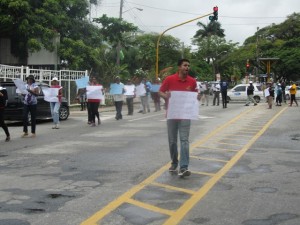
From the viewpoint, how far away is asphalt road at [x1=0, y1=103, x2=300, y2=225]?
17.1 feet

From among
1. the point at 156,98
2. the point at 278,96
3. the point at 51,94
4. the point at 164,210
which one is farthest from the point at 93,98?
the point at 278,96

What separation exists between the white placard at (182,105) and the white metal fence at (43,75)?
15.5 metres

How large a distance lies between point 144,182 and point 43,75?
18.7 metres

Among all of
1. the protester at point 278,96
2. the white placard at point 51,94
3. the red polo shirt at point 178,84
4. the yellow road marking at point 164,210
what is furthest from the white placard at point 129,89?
the red polo shirt at point 178,84

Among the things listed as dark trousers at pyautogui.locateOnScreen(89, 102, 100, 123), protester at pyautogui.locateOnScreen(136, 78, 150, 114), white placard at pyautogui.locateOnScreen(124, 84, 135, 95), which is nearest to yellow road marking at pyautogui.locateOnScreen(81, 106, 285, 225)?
dark trousers at pyautogui.locateOnScreen(89, 102, 100, 123)

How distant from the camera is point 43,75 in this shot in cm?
2452

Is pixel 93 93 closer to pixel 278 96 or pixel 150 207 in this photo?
pixel 150 207

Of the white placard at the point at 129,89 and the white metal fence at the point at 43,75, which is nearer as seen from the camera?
the white placard at the point at 129,89

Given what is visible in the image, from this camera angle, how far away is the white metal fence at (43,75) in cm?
2160

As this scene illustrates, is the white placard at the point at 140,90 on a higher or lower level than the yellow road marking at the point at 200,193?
higher

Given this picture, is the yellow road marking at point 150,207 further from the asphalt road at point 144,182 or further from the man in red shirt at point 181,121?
the man in red shirt at point 181,121

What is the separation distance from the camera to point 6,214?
207 inches

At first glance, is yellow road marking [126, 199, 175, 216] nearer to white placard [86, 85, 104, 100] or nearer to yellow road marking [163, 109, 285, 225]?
yellow road marking [163, 109, 285, 225]

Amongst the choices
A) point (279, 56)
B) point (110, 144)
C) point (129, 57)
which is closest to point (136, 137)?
point (110, 144)
